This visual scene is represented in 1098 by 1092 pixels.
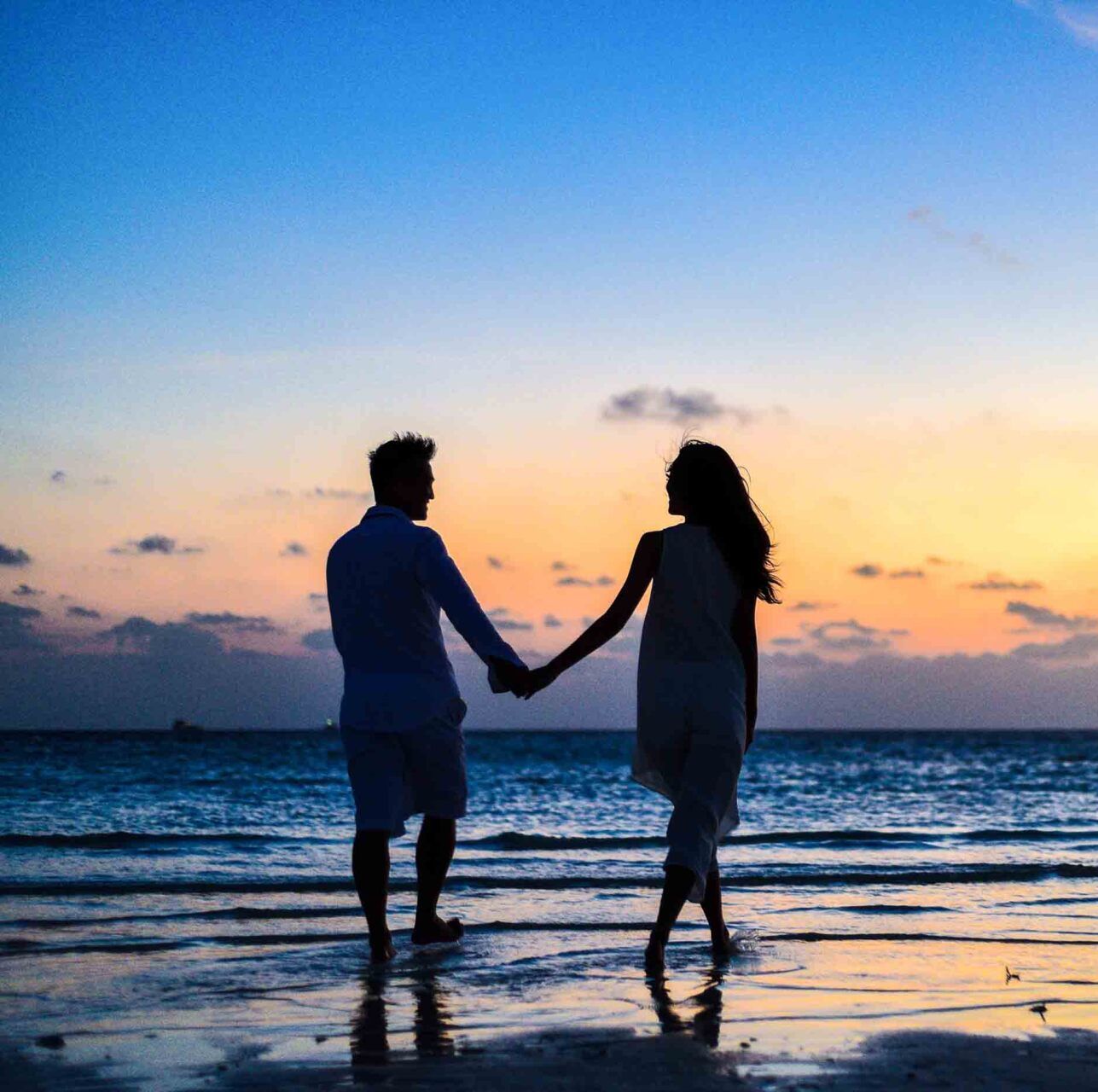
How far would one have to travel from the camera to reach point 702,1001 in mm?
4191

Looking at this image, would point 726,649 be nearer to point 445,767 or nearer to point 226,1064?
point 445,767

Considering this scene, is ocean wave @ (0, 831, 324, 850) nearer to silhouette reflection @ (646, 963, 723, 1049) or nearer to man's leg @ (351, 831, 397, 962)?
man's leg @ (351, 831, 397, 962)

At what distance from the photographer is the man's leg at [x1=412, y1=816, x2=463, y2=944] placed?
512cm

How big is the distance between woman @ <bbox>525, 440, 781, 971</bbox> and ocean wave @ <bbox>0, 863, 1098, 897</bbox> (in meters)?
3.65

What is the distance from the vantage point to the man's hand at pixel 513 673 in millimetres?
4887

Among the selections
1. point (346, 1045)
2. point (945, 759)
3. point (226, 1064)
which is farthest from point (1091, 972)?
point (945, 759)

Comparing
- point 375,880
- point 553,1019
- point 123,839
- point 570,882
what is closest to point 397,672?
point 375,880

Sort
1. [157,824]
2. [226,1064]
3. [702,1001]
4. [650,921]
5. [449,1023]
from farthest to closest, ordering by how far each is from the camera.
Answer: [157,824] < [650,921] < [702,1001] < [449,1023] < [226,1064]

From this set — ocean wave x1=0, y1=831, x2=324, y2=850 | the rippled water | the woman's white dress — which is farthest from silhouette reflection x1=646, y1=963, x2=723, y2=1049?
ocean wave x1=0, y1=831, x2=324, y2=850

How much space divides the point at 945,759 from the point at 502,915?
47.7m

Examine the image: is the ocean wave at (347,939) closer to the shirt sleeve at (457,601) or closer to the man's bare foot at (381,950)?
the man's bare foot at (381,950)

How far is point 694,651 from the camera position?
4.88m

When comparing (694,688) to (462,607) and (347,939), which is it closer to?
(462,607)

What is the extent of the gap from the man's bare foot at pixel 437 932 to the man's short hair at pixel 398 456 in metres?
1.88
